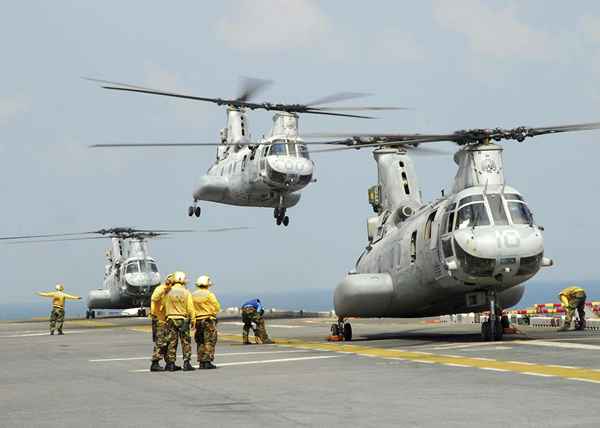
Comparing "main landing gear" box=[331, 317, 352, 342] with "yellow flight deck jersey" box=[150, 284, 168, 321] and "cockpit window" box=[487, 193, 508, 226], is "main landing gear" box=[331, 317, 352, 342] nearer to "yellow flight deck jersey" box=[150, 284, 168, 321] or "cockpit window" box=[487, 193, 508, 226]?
"cockpit window" box=[487, 193, 508, 226]

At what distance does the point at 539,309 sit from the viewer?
140 ft

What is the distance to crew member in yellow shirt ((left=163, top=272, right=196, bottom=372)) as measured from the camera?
66.7ft

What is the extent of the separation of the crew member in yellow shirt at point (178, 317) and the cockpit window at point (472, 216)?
744cm

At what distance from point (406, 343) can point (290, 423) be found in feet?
52.9

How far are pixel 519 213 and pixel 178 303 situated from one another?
342 inches

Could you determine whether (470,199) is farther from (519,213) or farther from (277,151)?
(277,151)

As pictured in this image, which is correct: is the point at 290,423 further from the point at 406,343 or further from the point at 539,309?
the point at 539,309

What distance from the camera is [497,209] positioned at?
25.0 metres

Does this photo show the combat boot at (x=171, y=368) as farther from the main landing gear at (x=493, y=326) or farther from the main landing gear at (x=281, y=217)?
the main landing gear at (x=281, y=217)

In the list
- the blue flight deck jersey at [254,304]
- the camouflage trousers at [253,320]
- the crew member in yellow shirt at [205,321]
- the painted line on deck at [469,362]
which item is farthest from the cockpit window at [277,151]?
the crew member in yellow shirt at [205,321]

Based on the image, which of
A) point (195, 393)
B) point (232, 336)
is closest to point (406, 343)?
point (232, 336)

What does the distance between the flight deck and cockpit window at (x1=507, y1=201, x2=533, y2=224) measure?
108 inches

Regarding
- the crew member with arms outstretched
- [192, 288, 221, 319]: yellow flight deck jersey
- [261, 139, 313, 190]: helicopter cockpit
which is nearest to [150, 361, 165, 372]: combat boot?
[192, 288, 221, 319]: yellow flight deck jersey

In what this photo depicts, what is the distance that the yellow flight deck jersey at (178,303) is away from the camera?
20484 millimetres
